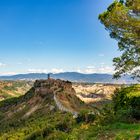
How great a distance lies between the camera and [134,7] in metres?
36.1

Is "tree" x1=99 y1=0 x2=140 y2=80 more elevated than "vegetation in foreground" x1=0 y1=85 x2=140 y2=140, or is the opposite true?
"tree" x1=99 y1=0 x2=140 y2=80

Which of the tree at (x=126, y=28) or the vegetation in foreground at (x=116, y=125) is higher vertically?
the tree at (x=126, y=28)

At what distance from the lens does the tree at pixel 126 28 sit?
35.4 metres

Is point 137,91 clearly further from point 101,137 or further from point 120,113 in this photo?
Answer: point 101,137

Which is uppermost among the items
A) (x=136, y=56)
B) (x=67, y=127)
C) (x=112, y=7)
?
(x=112, y=7)

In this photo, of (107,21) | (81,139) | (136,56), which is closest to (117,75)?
(136,56)

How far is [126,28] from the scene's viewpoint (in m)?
35.9

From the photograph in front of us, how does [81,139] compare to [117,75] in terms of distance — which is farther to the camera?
[117,75]

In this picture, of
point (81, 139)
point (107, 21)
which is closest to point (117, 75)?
point (107, 21)

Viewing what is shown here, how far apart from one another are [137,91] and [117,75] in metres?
2.84

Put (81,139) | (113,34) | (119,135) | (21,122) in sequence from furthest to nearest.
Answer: (21,122), (113,34), (81,139), (119,135)

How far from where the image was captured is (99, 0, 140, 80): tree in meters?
35.4

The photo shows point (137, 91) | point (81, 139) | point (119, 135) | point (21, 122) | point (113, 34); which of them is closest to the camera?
point (119, 135)

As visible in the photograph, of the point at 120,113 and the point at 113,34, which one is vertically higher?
the point at 113,34
